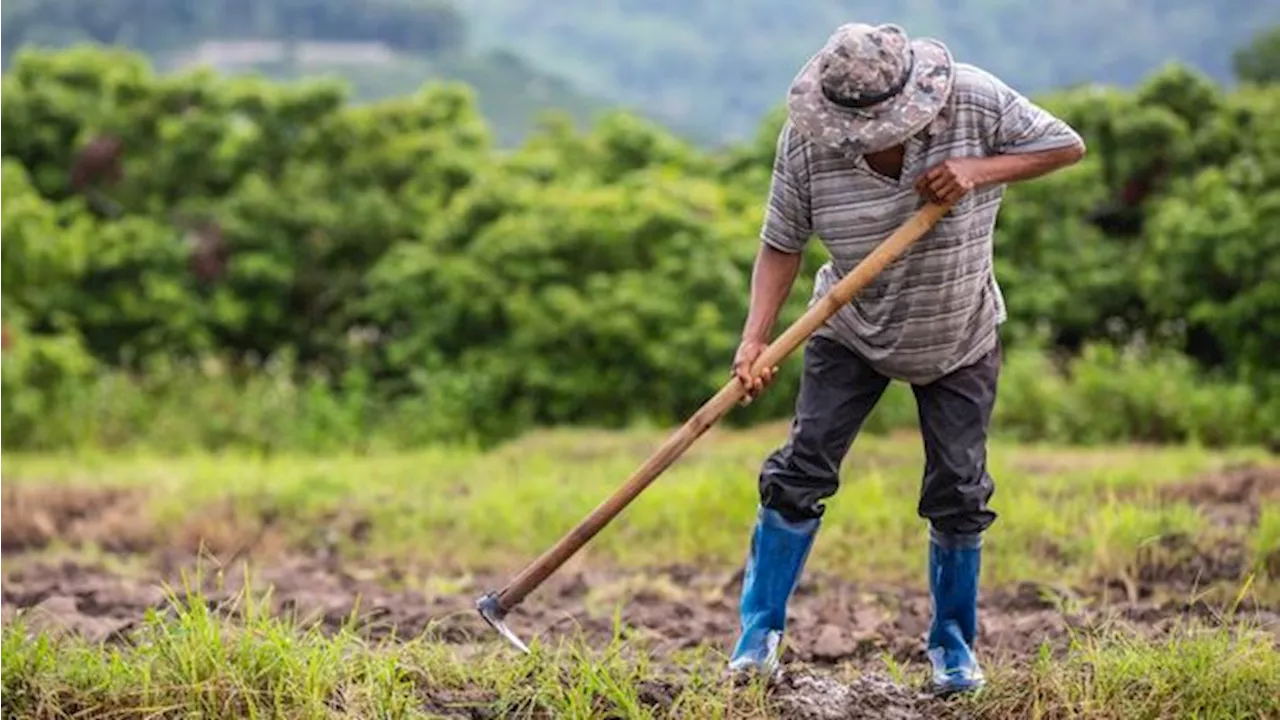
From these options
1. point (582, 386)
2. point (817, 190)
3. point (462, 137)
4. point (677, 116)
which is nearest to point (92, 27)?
point (677, 116)

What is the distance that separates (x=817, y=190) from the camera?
4.43 metres

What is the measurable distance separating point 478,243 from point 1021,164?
10.4m

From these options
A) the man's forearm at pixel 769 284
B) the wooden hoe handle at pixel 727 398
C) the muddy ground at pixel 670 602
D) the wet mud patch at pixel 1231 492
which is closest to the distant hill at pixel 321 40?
the wet mud patch at pixel 1231 492

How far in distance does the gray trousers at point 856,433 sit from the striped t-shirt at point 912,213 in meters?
0.07

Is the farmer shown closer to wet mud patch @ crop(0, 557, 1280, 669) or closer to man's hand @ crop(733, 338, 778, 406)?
man's hand @ crop(733, 338, 778, 406)

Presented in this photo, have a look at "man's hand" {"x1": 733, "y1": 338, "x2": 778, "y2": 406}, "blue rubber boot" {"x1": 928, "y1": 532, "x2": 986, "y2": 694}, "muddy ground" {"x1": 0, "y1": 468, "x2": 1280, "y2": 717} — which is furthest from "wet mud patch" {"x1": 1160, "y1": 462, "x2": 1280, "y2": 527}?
"man's hand" {"x1": 733, "y1": 338, "x2": 778, "y2": 406}

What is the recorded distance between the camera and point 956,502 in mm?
4559

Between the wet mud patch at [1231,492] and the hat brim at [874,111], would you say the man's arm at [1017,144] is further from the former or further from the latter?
the wet mud patch at [1231,492]

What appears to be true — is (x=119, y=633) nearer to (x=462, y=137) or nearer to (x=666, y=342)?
(x=666, y=342)

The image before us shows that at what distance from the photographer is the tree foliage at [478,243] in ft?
45.8

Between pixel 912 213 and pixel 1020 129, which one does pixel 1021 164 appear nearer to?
pixel 1020 129

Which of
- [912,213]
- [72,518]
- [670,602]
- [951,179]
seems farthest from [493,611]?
[72,518]

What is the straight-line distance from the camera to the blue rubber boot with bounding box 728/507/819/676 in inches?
183

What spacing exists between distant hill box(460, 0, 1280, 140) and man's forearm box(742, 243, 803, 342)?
34356mm
